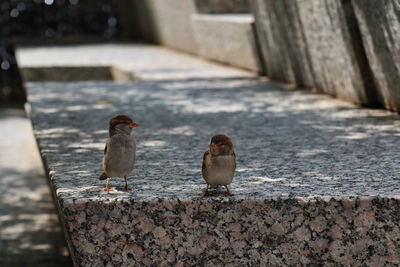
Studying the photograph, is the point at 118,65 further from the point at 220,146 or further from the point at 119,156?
the point at 220,146

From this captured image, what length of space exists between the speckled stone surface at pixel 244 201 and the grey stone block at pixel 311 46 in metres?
1.23

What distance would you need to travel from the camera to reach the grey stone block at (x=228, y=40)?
825 cm

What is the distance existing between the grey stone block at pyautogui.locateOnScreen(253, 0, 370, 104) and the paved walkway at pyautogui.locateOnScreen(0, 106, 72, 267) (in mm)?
3035

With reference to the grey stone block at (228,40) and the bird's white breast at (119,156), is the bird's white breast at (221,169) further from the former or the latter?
the grey stone block at (228,40)

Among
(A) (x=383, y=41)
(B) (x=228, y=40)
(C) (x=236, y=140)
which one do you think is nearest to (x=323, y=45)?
(A) (x=383, y=41)

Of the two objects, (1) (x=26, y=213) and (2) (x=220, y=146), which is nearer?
(2) (x=220, y=146)

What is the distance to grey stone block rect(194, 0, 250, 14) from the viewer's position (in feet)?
34.0

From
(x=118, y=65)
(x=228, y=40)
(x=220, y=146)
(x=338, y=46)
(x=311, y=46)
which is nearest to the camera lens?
(x=220, y=146)

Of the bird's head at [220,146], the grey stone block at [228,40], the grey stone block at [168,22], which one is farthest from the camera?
the grey stone block at [168,22]

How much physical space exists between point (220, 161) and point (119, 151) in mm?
502

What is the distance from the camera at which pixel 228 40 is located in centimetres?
904

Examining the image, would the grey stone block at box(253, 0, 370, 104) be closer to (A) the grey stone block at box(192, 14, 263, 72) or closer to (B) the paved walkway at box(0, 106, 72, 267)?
(A) the grey stone block at box(192, 14, 263, 72)

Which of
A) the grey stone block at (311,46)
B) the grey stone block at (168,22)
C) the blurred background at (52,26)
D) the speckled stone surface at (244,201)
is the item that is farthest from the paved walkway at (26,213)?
the blurred background at (52,26)

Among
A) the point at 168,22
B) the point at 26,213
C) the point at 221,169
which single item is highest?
the point at 168,22
